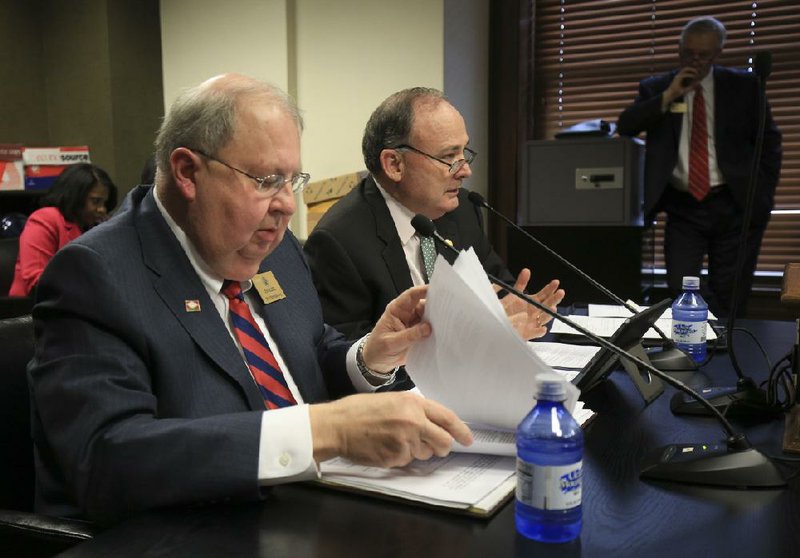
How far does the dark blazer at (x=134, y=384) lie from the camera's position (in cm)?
83

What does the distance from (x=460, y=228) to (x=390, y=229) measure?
45 cm

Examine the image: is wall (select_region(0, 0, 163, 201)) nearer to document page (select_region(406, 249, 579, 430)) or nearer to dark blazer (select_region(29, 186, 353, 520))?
dark blazer (select_region(29, 186, 353, 520))

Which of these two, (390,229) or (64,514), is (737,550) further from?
(390,229)

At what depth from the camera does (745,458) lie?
0.87 metres

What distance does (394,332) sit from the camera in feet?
4.12

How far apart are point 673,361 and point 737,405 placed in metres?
0.35

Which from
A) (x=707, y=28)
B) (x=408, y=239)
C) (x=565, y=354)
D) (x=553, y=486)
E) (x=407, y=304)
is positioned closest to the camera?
(x=553, y=486)

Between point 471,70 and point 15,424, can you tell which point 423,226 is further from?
point 471,70

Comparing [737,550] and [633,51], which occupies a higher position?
[633,51]

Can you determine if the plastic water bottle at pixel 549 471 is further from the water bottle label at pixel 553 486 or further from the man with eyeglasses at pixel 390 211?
the man with eyeglasses at pixel 390 211

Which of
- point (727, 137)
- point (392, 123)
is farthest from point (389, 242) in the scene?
point (727, 137)

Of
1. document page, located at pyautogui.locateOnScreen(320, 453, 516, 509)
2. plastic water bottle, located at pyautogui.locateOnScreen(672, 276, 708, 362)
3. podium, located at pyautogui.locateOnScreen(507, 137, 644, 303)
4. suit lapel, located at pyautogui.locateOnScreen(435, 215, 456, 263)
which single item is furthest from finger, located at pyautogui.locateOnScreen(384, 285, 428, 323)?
podium, located at pyautogui.locateOnScreen(507, 137, 644, 303)

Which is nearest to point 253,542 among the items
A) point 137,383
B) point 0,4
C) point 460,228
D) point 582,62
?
point 137,383

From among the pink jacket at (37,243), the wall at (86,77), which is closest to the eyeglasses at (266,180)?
the pink jacket at (37,243)
